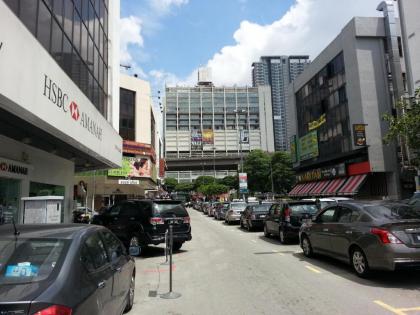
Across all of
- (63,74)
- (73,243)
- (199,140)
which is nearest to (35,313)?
(73,243)

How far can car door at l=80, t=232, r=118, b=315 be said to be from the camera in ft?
14.0

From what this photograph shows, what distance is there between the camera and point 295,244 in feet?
53.1

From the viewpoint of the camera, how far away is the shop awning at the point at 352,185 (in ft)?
132

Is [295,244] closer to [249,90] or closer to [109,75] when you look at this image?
[109,75]

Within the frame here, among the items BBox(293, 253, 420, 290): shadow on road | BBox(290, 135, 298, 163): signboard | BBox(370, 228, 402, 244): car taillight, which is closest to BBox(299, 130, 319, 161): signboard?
BBox(290, 135, 298, 163): signboard

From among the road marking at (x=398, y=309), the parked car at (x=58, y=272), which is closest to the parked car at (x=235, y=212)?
the road marking at (x=398, y=309)

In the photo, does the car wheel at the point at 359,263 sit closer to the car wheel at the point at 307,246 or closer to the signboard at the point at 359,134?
the car wheel at the point at 307,246

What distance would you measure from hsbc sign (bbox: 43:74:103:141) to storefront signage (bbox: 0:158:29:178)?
2.47 m

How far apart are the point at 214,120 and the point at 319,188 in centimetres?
11007

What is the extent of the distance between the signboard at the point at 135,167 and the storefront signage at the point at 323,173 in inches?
814

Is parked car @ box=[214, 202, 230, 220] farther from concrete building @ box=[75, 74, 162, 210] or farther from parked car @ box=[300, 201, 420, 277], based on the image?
parked car @ box=[300, 201, 420, 277]

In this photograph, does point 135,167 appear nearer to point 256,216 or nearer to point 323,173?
point 323,173

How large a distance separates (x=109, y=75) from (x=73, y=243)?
2255cm

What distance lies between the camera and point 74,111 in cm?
1363
